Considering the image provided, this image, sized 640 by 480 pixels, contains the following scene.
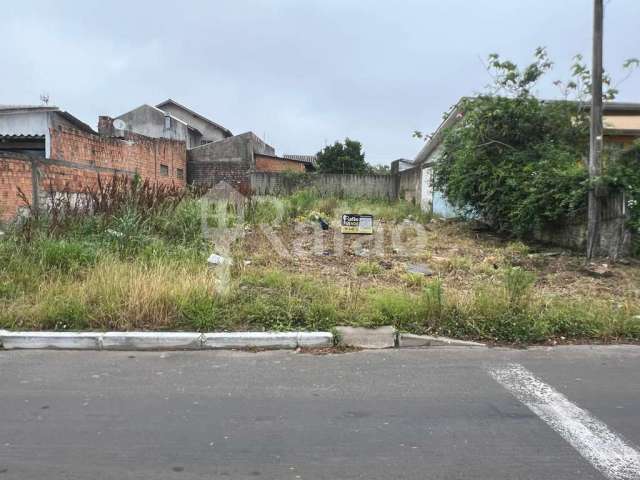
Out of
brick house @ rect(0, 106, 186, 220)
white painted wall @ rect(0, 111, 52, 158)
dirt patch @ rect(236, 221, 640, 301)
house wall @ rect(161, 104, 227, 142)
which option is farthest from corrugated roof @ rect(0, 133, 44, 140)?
Result: house wall @ rect(161, 104, 227, 142)

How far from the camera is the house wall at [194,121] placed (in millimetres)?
33719

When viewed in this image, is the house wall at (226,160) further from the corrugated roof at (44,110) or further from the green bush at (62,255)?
the green bush at (62,255)

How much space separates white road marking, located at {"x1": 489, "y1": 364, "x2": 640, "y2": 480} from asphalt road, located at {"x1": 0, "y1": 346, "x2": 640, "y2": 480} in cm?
2

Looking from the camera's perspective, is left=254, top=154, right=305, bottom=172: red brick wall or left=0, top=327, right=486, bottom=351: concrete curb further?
left=254, top=154, right=305, bottom=172: red brick wall

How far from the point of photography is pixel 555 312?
17.2 feet

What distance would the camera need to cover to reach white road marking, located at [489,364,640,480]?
2648mm

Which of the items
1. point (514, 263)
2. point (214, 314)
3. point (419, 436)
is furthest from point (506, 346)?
point (514, 263)

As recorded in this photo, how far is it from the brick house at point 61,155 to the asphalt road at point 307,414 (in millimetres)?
5516

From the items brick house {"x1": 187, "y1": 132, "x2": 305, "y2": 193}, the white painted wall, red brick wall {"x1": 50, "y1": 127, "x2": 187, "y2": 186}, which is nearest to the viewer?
red brick wall {"x1": 50, "y1": 127, "x2": 187, "y2": 186}

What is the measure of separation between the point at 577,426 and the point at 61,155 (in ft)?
43.9

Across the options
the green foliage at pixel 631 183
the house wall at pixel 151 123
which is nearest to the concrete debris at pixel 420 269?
the green foliage at pixel 631 183

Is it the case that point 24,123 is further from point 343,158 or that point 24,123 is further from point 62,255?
point 343,158

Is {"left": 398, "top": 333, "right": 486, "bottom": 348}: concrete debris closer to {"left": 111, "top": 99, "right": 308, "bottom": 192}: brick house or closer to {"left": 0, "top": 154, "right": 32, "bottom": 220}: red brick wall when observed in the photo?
{"left": 0, "top": 154, "right": 32, "bottom": 220}: red brick wall

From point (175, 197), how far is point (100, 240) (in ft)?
8.58
